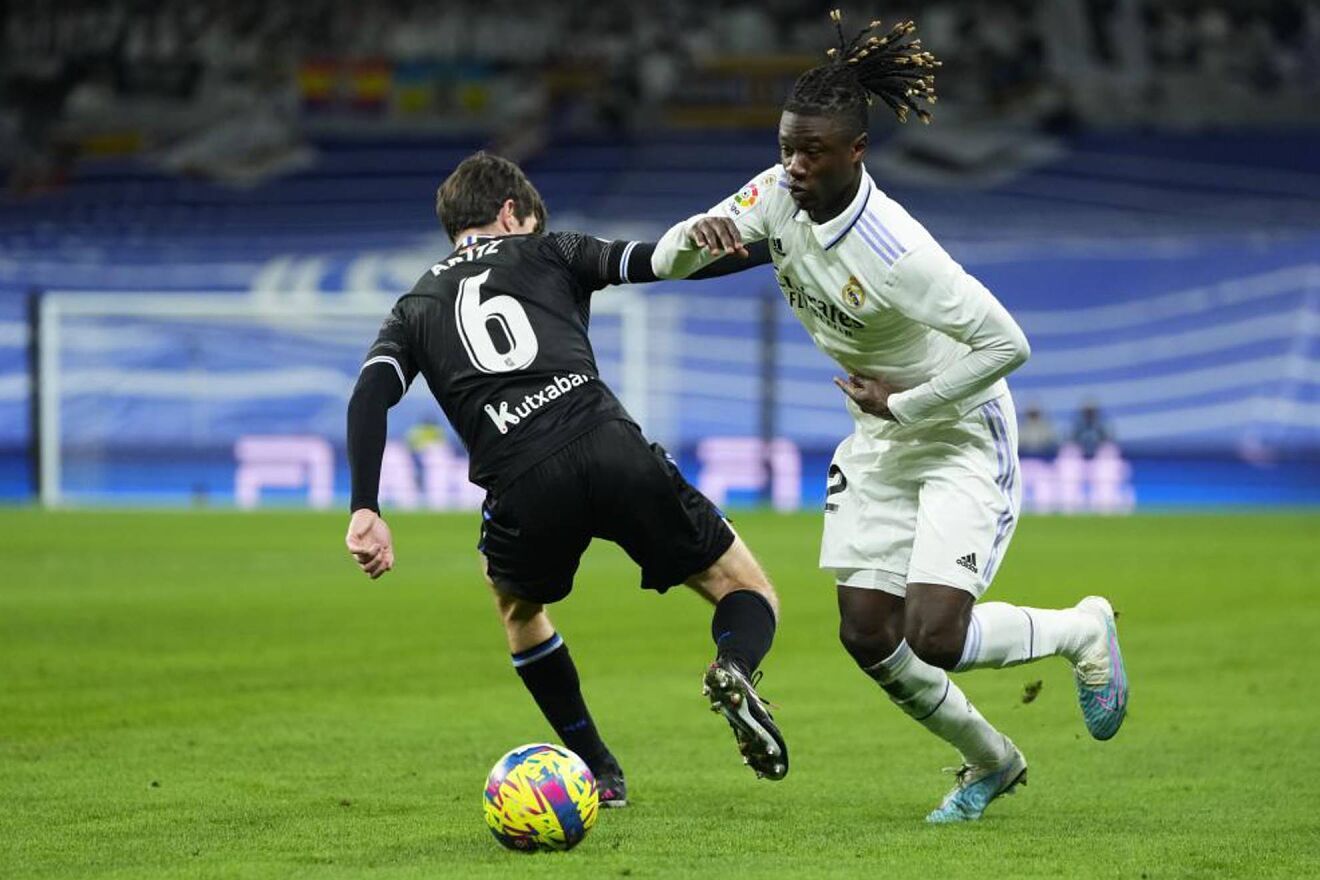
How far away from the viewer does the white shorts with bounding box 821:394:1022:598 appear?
6.01 metres

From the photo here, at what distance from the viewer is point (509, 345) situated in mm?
6062

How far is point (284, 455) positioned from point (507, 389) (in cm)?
2414

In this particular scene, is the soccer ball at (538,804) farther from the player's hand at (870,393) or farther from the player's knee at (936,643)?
the player's hand at (870,393)

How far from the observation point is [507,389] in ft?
19.8

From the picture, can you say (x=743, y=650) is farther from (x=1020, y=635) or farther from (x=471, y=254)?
(x=471, y=254)

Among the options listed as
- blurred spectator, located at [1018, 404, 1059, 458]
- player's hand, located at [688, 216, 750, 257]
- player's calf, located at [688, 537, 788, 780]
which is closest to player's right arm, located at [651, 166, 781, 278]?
player's hand, located at [688, 216, 750, 257]

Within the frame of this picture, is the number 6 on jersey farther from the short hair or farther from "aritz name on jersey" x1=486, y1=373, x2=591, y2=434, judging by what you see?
the short hair

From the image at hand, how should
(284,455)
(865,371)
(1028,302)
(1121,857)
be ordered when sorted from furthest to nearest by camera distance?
(1028,302), (284,455), (865,371), (1121,857)

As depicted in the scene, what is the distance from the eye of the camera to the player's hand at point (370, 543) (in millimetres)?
5629

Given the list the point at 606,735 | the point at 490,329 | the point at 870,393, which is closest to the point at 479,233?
the point at 490,329

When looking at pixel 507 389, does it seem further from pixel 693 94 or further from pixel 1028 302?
pixel 693 94

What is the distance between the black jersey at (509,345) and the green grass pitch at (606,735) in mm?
1197

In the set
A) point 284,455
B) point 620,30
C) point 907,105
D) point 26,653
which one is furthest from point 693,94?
point 907,105

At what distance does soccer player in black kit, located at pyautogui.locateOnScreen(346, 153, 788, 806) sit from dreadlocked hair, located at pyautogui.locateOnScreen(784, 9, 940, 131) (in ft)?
1.72
